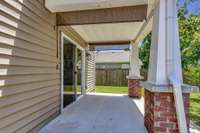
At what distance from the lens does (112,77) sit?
16.0 metres

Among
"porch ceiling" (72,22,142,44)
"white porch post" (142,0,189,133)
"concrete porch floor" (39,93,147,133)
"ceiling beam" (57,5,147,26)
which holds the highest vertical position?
"porch ceiling" (72,22,142,44)

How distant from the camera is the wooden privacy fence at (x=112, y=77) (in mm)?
15766

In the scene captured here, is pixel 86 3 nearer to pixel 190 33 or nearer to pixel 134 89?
pixel 134 89

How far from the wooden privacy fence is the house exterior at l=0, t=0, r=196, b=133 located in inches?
448

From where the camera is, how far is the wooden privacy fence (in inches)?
621

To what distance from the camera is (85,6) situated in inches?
146

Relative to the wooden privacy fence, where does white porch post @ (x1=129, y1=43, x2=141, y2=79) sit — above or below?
above

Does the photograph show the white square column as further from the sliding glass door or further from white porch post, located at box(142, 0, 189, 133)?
white porch post, located at box(142, 0, 189, 133)

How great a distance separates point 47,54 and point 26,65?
3.04 feet

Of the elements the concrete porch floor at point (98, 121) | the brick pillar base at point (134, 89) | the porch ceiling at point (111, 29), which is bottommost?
the concrete porch floor at point (98, 121)

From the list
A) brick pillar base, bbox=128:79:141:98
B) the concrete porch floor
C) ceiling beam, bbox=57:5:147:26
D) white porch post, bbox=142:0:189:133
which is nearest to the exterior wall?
brick pillar base, bbox=128:79:141:98

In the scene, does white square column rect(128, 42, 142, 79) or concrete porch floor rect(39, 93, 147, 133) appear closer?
concrete porch floor rect(39, 93, 147, 133)

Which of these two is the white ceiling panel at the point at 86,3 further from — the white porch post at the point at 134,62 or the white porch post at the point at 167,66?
the white porch post at the point at 134,62

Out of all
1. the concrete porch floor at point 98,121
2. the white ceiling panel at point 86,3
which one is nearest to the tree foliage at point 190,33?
the concrete porch floor at point 98,121
